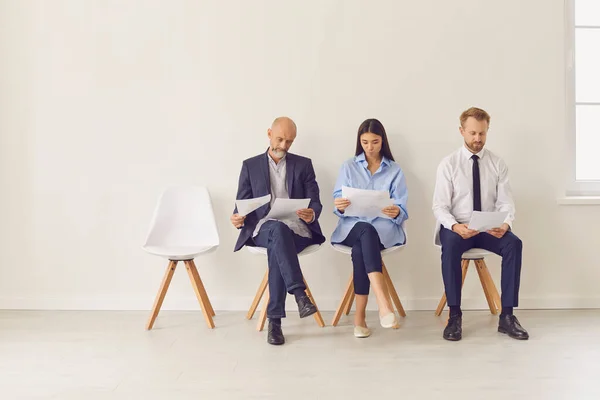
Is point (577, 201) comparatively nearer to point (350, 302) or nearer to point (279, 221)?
point (350, 302)

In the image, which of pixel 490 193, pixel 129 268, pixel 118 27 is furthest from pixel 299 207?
pixel 118 27

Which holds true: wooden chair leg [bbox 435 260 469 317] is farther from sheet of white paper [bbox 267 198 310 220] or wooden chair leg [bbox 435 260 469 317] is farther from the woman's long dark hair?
sheet of white paper [bbox 267 198 310 220]

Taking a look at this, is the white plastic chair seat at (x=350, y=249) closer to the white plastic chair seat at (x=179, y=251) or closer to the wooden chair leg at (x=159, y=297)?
the white plastic chair seat at (x=179, y=251)

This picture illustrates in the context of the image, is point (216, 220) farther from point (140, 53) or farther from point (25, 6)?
point (25, 6)

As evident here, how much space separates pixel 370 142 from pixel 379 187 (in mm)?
267

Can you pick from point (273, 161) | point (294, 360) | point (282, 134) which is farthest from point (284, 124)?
point (294, 360)

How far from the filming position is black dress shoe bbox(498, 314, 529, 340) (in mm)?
2832

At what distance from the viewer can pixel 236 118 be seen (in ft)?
11.8

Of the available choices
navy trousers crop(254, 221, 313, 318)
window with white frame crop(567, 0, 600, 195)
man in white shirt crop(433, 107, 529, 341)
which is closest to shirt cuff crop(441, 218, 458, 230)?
man in white shirt crop(433, 107, 529, 341)

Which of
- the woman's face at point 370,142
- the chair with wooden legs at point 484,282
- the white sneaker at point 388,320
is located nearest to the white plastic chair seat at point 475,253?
the chair with wooden legs at point 484,282

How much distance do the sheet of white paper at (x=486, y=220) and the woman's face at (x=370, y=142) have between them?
0.69 m

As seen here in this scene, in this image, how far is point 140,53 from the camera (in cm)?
360

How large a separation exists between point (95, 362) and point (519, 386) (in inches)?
71.5

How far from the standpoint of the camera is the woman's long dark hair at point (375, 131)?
3.24 meters
